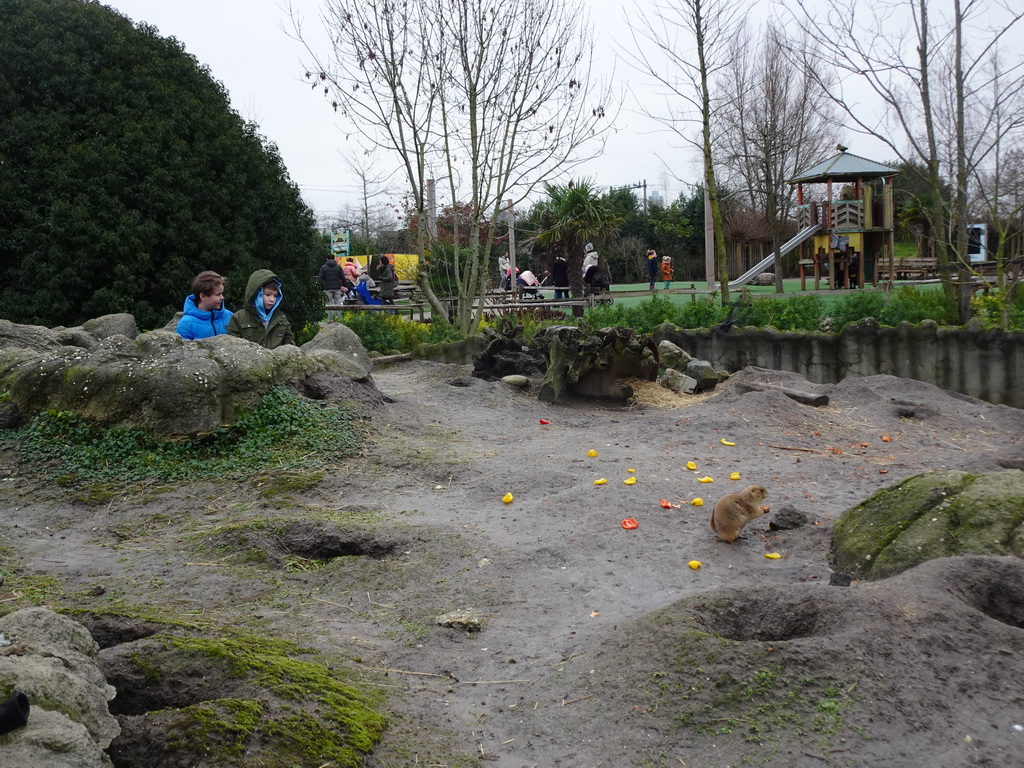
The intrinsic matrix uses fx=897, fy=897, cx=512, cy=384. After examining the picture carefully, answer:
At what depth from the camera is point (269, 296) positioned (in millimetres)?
8789

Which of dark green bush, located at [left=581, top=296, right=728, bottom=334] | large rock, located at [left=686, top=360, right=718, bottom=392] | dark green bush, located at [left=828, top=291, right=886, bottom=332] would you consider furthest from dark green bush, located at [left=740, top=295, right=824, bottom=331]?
large rock, located at [left=686, top=360, right=718, bottom=392]

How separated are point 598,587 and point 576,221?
2192 cm

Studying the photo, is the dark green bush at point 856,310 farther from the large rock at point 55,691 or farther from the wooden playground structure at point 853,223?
the wooden playground structure at point 853,223

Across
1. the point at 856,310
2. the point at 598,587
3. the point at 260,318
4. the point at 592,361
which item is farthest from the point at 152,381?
the point at 856,310

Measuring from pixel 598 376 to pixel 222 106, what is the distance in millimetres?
6505

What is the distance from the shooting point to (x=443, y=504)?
6172 millimetres

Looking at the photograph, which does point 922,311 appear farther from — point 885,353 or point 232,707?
point 232,707

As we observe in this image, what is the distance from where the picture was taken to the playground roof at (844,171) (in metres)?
26.9

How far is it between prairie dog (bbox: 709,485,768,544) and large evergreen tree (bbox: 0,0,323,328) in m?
8.10

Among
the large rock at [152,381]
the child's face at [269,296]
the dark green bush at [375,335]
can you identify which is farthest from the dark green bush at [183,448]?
the dark green bush at [375,335]

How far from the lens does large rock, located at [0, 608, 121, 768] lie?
2.12m

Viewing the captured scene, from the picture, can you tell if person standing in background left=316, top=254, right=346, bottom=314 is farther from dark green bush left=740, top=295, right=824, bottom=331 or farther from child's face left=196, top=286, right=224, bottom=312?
child's face left=196, top=286, right=224, bottom=312

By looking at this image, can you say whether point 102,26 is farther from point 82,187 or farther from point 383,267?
point 383,267

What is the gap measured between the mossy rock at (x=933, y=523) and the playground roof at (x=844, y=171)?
23.7 meters
